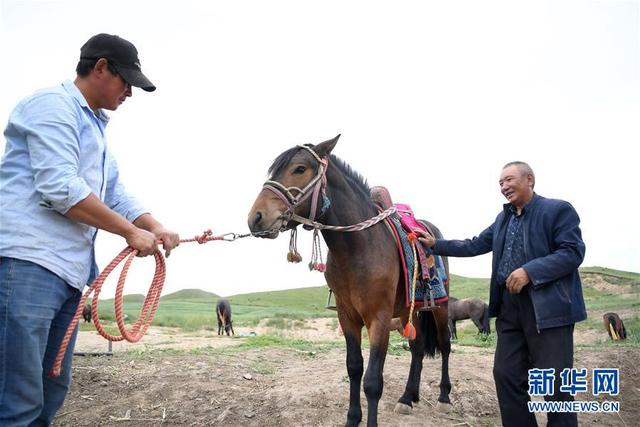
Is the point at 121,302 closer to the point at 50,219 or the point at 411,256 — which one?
→ the point at 50,219

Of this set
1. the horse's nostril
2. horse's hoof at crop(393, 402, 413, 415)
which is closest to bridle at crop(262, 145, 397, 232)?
the horse's nostril

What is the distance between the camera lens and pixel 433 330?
7098mm

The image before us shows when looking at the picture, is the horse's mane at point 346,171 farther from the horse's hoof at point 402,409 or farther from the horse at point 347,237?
the horse's hoof at point 402,409

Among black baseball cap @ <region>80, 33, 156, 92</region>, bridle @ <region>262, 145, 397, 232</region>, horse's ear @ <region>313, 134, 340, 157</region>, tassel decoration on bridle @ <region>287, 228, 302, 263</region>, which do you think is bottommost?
tassel decoration on bridle @ <region>287, 228, 302, 263</region>

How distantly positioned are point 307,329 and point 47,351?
21.6m

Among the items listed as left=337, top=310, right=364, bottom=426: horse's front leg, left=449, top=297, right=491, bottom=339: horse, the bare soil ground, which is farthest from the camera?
left=449, top=297, right=491, bottom=339: horse

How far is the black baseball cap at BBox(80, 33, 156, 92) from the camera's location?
2672 millimetres

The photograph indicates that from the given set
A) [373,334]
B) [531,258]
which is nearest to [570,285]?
[531,258]

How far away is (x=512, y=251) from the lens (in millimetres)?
4629

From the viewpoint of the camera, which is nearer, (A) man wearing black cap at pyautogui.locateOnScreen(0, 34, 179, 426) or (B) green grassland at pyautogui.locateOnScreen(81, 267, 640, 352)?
(A) man wearing black cap at pyautogui.locateOnScreen(0, 34, 179, 426)

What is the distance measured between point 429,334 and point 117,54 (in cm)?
583

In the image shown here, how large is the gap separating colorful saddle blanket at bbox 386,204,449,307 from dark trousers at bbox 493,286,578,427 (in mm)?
1038

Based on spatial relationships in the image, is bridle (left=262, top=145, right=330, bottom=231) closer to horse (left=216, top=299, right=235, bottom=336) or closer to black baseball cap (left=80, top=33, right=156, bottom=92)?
black baseball cap (left=80, top=33, right=156, bottom=92)

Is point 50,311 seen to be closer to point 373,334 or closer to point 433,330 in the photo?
point 373,334
